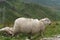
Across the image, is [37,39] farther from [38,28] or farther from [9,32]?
[9,32]

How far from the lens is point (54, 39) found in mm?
10898

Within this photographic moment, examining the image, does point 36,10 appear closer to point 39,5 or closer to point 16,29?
point 39,5

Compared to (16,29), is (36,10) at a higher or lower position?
higher

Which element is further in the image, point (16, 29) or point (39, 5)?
point (39, 5)

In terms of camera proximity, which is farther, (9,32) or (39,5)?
(39,5)

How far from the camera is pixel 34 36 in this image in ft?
37.7

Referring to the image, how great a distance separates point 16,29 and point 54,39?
193 cm

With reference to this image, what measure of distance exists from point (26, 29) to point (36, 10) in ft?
342

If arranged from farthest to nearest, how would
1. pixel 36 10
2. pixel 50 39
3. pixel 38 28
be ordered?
pixel 36 10 → pixel 38 28 → pixel 50 39

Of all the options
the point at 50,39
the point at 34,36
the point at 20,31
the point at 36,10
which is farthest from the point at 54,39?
the point at 36,10

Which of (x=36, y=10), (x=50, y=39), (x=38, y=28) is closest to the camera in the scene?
(x=50, y=39)

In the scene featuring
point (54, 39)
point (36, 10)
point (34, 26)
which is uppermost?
point (36, 10)

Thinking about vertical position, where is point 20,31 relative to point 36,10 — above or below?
below

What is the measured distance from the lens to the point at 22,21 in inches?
451
